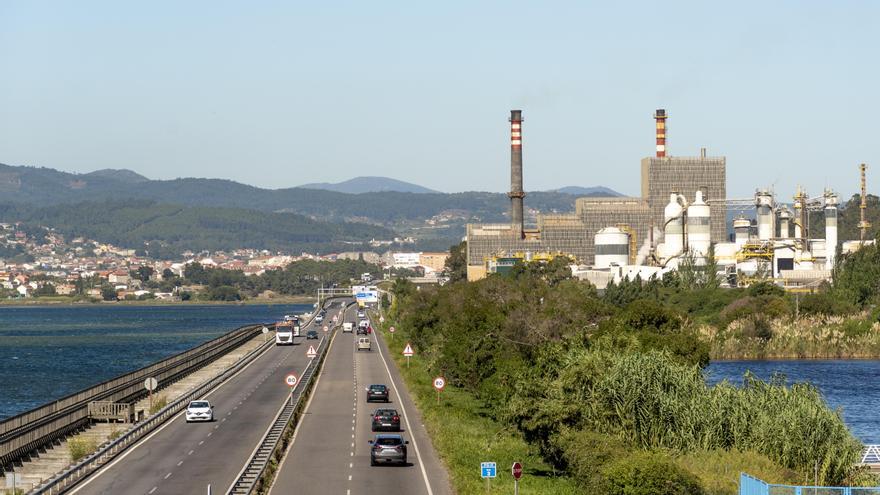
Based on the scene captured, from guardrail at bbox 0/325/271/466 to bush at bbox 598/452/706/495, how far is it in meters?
30.1

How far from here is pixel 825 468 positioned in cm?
5750

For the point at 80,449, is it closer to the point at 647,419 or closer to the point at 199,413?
the point at 199,413

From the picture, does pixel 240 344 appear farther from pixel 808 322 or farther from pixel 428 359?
pixel 808 322

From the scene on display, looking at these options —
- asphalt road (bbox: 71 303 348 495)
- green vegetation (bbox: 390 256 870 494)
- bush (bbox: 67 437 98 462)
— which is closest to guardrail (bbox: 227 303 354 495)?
asphalt road (bbox: 71 303 348 495)

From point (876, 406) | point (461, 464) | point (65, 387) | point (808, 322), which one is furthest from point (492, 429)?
point (808, 322)

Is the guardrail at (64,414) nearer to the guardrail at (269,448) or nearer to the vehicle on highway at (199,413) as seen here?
the vehicle on highway at (199,413)

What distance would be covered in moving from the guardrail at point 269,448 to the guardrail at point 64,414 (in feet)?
37.0

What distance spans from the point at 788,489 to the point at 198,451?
95.7 feet

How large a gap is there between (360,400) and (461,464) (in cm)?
3269

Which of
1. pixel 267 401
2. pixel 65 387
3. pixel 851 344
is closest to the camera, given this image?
pixel 267 401

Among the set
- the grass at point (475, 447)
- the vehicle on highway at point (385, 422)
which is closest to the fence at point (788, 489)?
the grass at point (475, 447)

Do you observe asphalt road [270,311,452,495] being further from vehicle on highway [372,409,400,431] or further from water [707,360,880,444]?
water [707,360,880,444]

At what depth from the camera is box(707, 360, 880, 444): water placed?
3696 inches

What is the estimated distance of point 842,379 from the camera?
12600cm
